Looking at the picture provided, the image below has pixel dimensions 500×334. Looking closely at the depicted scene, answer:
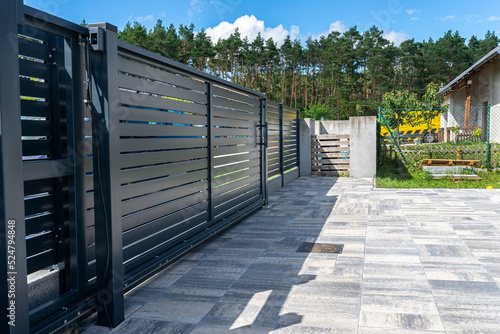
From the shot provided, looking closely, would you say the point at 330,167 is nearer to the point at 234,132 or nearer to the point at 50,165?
the point at 234,132

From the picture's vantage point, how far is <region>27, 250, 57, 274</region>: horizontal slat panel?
2.54m

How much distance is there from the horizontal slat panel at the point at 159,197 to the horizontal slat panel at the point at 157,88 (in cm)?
90

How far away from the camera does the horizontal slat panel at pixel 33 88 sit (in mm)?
2480

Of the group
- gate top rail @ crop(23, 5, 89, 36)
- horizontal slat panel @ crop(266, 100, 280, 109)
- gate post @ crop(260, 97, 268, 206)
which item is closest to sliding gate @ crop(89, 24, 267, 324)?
gate top rail @ crop(23, 5, 89, 36)

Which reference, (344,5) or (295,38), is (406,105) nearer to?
(344,5)

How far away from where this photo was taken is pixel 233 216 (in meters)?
6.14

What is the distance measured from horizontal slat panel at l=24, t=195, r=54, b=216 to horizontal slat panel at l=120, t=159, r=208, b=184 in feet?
2.23

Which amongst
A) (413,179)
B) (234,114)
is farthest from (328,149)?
(234,114)

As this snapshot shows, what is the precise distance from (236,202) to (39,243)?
13.0ft

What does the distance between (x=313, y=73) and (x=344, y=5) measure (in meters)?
26.2

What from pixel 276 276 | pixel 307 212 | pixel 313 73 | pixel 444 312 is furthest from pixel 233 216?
pixel 313 73

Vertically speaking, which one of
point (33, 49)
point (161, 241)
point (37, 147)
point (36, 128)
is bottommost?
point (161, 241)

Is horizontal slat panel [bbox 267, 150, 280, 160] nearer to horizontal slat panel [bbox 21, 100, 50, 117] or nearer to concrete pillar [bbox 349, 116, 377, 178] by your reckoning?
concrete pillar [bbox 349, 116, 377, 178]

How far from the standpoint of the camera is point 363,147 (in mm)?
12547
